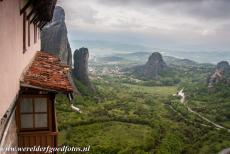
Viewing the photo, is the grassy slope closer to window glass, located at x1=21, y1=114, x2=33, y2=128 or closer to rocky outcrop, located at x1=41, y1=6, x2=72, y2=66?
rocky outcrop, located at x1=41, y1=6, x2=72, y2=66

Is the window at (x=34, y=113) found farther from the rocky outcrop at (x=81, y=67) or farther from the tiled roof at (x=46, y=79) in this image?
the rocky outcrop at (x=81, y=67)

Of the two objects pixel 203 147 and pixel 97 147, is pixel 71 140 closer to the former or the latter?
pixel 97 147

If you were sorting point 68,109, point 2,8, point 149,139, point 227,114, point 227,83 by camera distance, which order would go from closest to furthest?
1. point 2,8
2. point 149,139
3. point 68,109
4. point 227,114
5. point 227,83

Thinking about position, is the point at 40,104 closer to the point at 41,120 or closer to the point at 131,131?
the point at 41,120

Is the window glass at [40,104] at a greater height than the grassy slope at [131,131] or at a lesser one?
greater

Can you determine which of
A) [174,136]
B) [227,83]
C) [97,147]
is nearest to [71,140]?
[97,147]

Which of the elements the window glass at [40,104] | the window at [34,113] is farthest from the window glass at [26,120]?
the window glass at [40,104]
